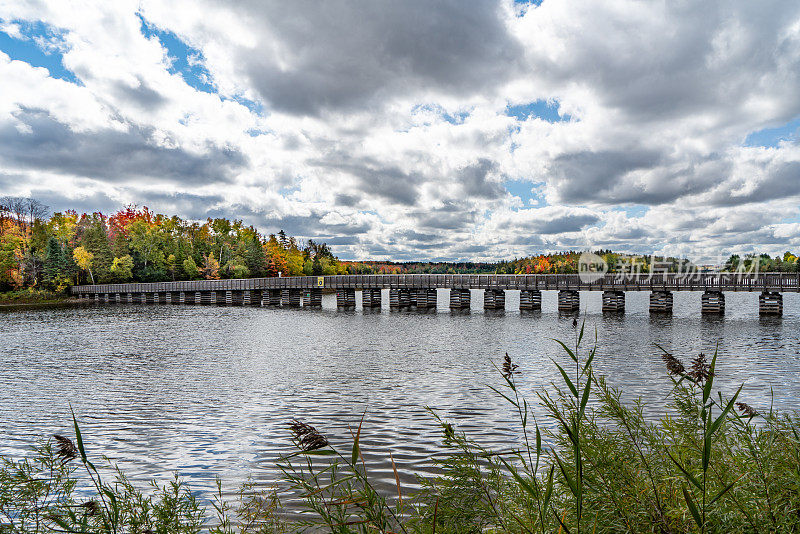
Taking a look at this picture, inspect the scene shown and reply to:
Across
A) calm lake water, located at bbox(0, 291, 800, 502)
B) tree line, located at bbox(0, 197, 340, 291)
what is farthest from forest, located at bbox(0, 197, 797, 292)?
calm lake water, located at bbox(0, 291, 800, 502)

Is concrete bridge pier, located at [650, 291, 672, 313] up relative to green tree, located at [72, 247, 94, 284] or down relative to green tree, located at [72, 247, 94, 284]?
down

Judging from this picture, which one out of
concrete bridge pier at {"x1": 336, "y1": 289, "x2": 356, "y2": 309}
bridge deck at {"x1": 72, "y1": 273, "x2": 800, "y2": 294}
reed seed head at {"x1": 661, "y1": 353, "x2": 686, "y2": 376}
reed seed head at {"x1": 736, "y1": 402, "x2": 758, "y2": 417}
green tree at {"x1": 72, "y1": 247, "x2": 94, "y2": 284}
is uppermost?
green tree at {"x1": 72, "y1": 247, "x2": 94, "y2": 284}

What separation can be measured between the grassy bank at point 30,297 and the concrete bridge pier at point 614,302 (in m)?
89.8

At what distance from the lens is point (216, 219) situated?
120312 mm

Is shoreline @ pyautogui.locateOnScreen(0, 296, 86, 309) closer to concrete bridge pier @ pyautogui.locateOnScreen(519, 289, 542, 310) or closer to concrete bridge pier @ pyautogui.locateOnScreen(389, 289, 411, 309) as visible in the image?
concrete bridge pier @ pyautogui.locateOnScreen(389, 289, 411, 309)

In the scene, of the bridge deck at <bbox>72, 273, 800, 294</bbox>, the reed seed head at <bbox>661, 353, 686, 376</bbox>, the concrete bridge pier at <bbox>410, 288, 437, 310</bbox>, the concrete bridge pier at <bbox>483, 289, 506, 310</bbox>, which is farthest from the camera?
the concrete bridge pier at <bbox>410, 288, 437, 310</bbox>

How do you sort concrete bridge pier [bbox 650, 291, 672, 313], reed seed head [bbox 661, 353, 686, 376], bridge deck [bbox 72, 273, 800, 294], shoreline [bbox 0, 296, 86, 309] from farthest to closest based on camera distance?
shoreline [bbox 0, 296, 86, 309], concrete bridge pier [bbox 650, 291, 672, 313], bridge deck [bbox 72, 273, 800, 294], reed seed head [bbox 661, 353, 686, 376]

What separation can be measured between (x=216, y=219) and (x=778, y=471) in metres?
128

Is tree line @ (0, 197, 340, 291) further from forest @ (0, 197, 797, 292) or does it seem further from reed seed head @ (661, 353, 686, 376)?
reed seed head @ (661, 353, 686, 376)

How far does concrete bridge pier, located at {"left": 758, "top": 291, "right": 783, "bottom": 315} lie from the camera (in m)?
45.7

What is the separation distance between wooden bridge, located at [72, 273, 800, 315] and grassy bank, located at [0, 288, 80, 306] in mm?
4145

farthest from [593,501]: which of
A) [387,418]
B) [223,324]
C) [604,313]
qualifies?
[604,313]

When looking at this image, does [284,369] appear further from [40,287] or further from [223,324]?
[40,287]

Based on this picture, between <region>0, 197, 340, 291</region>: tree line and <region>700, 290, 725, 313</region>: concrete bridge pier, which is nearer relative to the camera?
<region>700, 290, 725, 313</region>: concrete bridge pier
